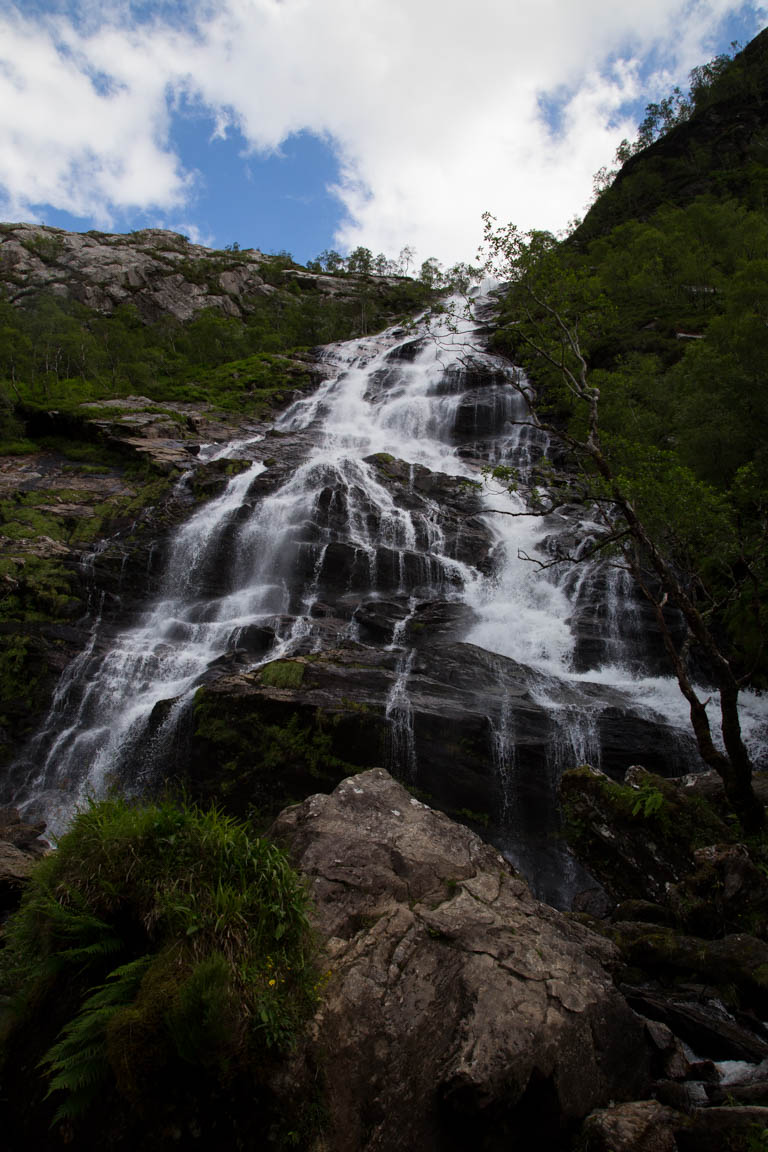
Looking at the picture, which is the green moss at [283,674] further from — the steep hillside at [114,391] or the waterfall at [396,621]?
the steep hillside at [114,391]

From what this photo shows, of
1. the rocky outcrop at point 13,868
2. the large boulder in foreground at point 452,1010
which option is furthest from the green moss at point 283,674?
the large boulder in foreground at point 452,1010

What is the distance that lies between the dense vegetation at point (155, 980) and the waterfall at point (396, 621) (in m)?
5.73

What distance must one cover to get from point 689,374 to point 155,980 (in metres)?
21.7

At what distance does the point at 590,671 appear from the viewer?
50.1 feet

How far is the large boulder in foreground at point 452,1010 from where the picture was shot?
3652mm

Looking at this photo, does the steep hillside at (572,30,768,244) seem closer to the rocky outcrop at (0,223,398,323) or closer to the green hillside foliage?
the green hillside foliage

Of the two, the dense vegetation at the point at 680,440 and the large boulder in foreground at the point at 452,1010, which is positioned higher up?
the dense vegetation at the point at 680,440

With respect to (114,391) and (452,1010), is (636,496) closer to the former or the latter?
(452,1010)

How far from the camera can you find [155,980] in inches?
133

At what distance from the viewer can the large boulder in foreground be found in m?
3.65

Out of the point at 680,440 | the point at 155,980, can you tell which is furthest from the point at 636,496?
the point at 155,980

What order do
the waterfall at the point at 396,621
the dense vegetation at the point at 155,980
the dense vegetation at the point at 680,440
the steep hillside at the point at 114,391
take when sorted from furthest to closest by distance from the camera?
the steep hillside at the point at 114,391 → the waterfall at the point at 396,621 → the dense vegetation at the point at 680,440 → the dense vegetation at the point at 155,980

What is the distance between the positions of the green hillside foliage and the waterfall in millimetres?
1821

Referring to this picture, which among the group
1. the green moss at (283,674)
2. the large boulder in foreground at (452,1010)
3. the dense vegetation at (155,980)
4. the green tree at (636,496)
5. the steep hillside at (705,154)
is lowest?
the green moss at (283,674)
